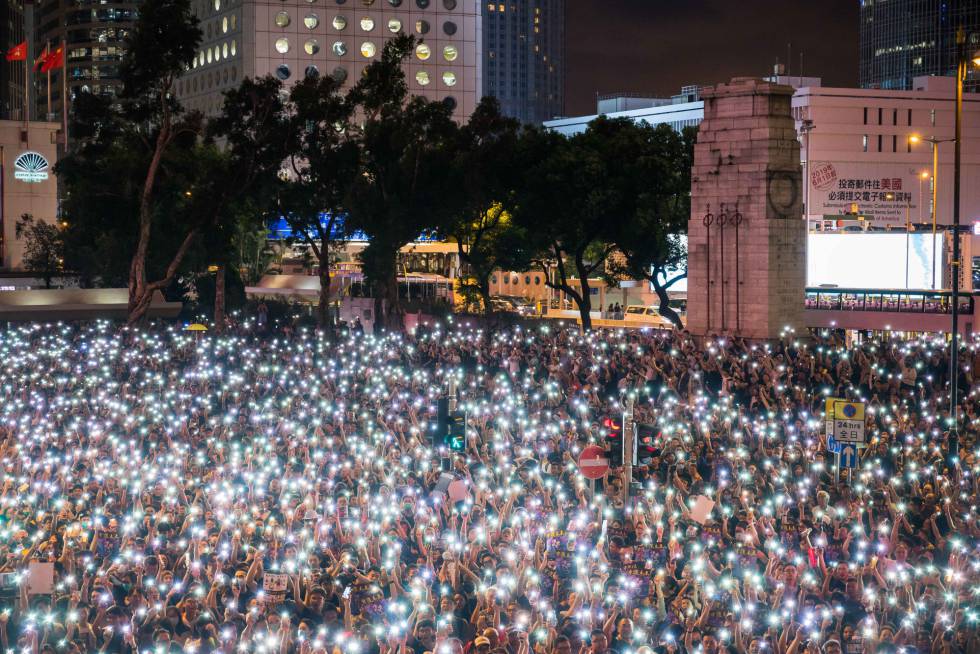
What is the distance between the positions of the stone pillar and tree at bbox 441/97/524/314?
1546 centimetres

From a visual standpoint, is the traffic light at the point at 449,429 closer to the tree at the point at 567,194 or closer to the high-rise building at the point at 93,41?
the tree at the point at 567,194

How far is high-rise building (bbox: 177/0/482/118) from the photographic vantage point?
121 m

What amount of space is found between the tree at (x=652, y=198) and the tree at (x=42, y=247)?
37612mm

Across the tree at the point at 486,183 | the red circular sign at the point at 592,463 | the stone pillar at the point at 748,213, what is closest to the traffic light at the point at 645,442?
the red circular sign at the point at 592,463

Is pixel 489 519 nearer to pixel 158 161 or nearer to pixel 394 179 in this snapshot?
pixel 394 179

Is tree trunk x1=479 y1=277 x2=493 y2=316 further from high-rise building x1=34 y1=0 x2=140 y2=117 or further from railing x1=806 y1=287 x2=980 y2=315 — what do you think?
high-rise building x1=34 y1=0 x2=140 y2=117

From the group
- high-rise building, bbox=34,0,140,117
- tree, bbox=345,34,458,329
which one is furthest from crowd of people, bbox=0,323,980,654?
high-rise building, bbox=34,0,140,117

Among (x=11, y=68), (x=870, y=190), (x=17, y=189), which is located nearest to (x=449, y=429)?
(x=17, y=189)

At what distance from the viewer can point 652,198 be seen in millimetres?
55562

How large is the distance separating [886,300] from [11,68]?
371 feet

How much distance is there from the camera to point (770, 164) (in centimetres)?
4172

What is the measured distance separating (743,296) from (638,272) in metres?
15.0

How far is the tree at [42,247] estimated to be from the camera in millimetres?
81050

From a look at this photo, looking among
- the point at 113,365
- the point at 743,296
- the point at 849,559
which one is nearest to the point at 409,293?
the point at 743,296
